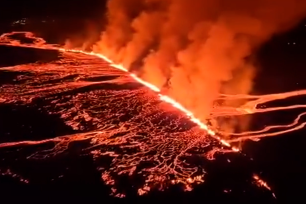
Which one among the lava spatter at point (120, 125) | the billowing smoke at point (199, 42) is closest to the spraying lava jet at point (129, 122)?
the lava spatter at point (120, 125)

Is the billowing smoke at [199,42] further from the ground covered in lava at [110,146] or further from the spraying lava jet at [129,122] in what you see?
the ground covered in lava at [110,146]

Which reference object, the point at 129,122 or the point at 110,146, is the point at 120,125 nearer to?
the point at 129,122

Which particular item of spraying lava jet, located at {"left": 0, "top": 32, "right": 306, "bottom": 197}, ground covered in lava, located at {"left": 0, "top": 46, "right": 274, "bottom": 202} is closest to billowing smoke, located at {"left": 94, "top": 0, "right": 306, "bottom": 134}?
spraying lava jet, located at {"left": 0, "top": 32, "right": 306, "bottom": 197}

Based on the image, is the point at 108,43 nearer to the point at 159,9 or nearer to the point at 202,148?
the point at 159,9

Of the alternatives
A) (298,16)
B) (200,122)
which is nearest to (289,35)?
(298,16)

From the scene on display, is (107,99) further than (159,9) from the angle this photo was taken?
No

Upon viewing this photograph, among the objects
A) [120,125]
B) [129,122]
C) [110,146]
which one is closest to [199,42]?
[129,122]
